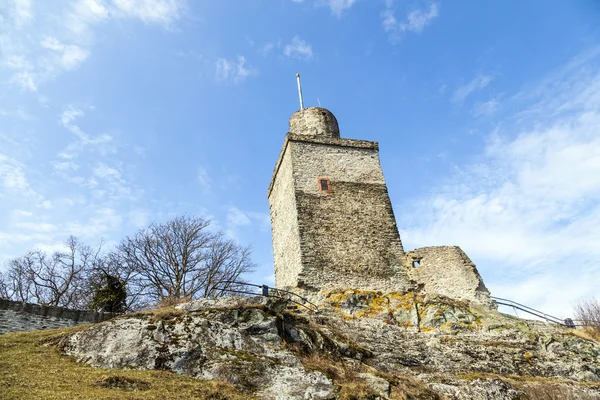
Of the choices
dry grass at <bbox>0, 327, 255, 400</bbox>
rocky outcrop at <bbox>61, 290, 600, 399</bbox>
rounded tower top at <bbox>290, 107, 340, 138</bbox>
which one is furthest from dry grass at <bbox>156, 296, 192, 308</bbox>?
rounded tower top at <bbox>290, 107, 340, 138</bbox>

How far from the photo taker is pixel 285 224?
20.9 metres

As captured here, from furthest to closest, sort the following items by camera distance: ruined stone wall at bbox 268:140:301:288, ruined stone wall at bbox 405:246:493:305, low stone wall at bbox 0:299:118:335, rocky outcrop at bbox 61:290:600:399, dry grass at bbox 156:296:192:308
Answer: ruined stone wall at bbox 268:140:301:288 < ruined stone wall at bbox 405:246:493:305 < dry grass at bbox 156:296:192:308 < low stone wall at bbox 0:299:118:335 < rocky outcrop at bbox 61:290:600:399

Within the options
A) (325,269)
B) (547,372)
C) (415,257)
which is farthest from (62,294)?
(547,372)

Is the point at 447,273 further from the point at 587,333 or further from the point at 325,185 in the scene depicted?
the point at 325,185

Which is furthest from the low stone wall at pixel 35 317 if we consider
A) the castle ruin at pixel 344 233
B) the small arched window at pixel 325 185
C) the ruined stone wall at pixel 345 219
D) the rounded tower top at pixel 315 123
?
the rounded tower top at pixel 315 123

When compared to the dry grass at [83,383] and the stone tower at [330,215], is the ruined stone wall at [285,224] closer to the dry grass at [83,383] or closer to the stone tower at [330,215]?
the stone tower at [330,215]

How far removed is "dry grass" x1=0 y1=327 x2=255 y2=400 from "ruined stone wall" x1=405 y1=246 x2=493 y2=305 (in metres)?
12.3

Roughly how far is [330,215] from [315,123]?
240 inches

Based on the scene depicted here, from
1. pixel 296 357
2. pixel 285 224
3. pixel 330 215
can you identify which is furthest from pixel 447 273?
pixel 296 357

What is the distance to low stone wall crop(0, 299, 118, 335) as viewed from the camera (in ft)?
44.7

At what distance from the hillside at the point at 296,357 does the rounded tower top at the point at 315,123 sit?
1046cm

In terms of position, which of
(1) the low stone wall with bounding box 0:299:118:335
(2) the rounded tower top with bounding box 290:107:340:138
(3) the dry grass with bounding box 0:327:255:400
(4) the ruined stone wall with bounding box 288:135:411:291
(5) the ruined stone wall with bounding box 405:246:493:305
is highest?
(2) the rounded tower top with bounding box 290:107:340:138

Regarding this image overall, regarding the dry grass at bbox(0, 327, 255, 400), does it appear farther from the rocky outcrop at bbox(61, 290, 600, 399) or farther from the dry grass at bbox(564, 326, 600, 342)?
the dry grass at bbox(564, 326, 600, 342)

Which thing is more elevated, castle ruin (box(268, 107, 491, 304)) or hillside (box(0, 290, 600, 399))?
castle ruin (box(268, 107, 491, 304))
